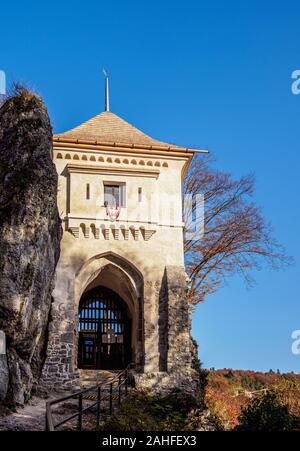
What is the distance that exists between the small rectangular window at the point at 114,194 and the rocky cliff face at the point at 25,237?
2719mm

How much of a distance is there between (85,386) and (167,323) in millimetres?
3318

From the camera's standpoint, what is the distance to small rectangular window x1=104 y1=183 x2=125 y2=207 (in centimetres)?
2172

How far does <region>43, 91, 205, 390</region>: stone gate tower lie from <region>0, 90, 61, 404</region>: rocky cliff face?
1.30m

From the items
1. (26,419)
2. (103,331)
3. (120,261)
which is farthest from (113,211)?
(26,419)

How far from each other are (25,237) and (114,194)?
632 centimetres

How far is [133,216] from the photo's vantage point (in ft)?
70.4

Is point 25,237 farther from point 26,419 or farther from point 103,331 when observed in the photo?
point 103,331

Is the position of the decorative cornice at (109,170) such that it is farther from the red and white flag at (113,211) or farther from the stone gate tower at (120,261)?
the red and white flag at (113,211)

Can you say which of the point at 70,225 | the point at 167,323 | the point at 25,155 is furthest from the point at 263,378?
the point at 25,155

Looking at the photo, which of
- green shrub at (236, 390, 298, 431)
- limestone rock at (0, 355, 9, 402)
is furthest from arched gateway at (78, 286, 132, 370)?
limestone rock at (0, 355, 9, 402)

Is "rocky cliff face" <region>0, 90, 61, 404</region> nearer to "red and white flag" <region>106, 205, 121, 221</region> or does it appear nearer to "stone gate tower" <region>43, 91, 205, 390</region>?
"stone gate tower" <region>43, 91, 205, 390</region>

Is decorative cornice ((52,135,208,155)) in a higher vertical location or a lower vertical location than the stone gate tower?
higher

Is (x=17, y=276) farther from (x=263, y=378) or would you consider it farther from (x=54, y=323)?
(x=263, y=378)

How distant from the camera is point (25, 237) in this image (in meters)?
16.0
